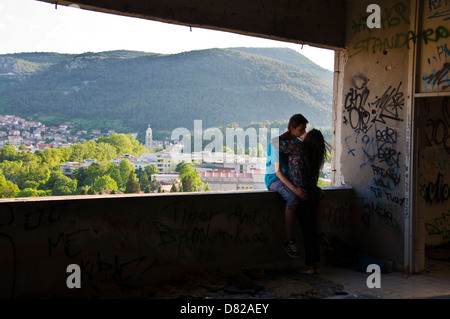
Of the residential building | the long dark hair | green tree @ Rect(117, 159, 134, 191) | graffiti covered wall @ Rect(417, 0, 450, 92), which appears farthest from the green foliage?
graffiti covered wall @ Rect(417, 0, 450, 92)

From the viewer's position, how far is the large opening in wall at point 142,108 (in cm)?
810

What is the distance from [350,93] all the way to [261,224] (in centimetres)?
266

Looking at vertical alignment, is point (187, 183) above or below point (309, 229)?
above

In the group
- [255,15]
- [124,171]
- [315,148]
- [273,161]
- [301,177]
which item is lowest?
[124,171]

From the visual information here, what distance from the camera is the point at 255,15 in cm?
548

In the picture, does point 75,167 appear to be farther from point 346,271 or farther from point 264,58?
point 264,58

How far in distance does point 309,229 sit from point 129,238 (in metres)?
2.38

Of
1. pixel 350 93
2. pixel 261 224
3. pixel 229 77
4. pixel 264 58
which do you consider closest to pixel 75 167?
pixel 261 224

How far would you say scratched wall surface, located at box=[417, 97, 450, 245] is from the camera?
22.9ft

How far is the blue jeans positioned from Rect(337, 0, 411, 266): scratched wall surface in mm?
1576

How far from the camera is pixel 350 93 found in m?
6.43
